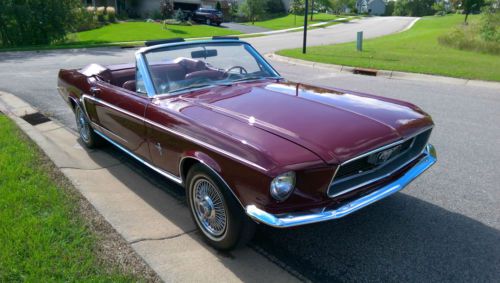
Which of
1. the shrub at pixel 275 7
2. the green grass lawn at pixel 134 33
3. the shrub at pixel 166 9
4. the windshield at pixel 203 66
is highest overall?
the shrub at pixel 275 7

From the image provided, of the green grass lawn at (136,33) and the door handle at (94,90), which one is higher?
the green grass lawn at (136,33)

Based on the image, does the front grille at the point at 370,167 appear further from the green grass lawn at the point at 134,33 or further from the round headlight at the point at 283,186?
the green grass lawn at the point at 134,33

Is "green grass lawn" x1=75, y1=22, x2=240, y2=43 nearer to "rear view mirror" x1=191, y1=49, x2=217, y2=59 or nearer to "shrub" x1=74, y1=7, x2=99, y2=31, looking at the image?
"shrub" x1=74, y1=7, x2=99, y2=31

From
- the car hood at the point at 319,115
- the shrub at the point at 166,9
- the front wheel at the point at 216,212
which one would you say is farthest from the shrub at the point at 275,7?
the front wheel at the point at 216,212

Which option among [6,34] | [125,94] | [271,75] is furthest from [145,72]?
[6,34]

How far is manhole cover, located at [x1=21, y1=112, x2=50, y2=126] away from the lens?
6848 millimetres

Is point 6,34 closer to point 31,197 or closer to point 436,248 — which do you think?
point 31,197

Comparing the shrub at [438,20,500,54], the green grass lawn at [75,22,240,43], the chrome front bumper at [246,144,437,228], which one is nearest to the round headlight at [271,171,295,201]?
the chrome front bumper at [246,144,437,228]

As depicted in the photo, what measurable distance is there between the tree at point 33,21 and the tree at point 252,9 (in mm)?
25688

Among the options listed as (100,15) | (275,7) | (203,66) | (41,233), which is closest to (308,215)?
(41,233)

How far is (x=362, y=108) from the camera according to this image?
3439mm

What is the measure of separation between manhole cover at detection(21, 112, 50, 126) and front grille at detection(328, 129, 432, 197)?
5.73 metres

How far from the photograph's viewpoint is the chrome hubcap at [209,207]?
3.07 metres

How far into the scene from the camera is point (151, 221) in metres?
3.62
